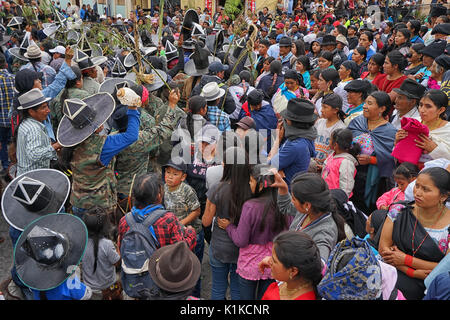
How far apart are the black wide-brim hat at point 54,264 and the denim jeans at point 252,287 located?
3.87 feet

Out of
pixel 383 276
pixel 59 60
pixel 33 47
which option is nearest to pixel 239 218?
pixel 383 276

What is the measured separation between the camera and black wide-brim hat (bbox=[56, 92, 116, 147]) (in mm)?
3094

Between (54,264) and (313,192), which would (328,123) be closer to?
(313,192)

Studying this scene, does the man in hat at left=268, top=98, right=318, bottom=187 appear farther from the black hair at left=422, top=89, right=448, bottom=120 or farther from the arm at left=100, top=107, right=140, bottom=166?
the arm at left=100, top=107, right=140, bottom=166

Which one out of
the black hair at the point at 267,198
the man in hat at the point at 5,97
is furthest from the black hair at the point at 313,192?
the man in hat at the point at 5,97

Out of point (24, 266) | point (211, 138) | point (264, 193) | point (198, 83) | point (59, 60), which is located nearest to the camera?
point (24, 266)

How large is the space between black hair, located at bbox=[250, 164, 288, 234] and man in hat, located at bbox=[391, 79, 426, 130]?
2.23 meters

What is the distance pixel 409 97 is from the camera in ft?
12.7

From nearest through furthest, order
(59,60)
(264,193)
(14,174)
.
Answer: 1. (264,193)
2. (14,174)
3. (59,60)

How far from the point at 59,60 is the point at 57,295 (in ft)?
18.3

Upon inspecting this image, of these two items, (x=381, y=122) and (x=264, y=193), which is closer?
(x=264, y=193)

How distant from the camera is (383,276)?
6.09 ft

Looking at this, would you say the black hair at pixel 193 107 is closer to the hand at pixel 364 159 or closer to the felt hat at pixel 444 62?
the hand at pixel 364 159

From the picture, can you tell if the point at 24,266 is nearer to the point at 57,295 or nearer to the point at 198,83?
the point at 57,295
